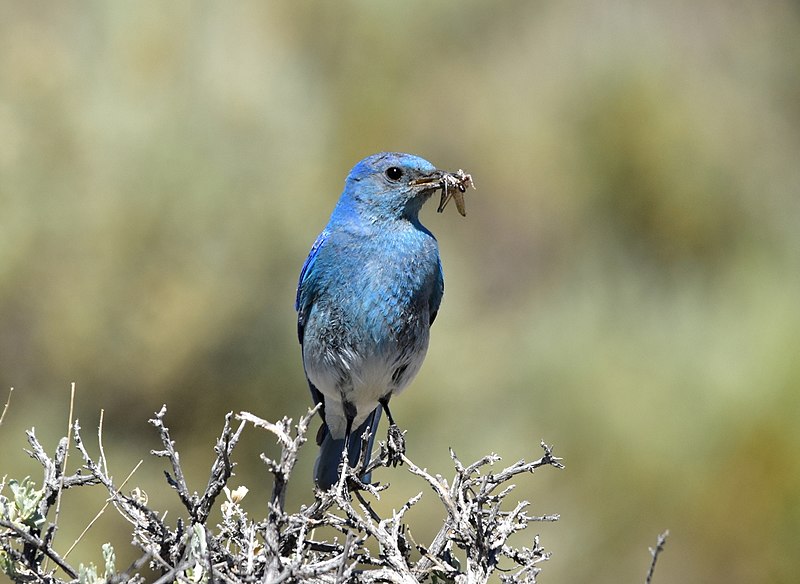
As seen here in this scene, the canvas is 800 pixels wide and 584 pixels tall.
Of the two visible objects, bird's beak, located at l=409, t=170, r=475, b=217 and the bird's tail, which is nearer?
bird's beak, located at l=409, t=170, r=475, b=217

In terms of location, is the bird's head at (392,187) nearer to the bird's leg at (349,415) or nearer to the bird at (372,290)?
the bird at (372,290)

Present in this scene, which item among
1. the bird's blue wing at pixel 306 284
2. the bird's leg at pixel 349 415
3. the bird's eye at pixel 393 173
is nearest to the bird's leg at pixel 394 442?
the bird's leg at pixel 349 415

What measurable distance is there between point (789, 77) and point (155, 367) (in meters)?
6.42

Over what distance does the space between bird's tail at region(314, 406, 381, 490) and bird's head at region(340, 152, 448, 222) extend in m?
0.72

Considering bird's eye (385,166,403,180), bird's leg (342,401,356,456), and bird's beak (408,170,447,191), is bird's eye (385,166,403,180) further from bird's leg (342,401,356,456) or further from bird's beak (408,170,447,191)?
bird's leg (342,401,356,456)

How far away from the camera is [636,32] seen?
8672mm

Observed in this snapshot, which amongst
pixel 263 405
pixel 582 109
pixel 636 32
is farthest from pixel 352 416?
pixel 636 32

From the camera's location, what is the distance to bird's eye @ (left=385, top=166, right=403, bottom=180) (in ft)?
12.3

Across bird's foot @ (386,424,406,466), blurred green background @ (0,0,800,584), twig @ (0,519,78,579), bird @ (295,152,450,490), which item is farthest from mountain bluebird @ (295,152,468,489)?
blurred green background @ (0,0,800,584)

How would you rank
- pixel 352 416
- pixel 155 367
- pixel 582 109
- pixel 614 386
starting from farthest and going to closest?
pixel 582 109, pixel 614 386, pixel 155 367, pixel 352 416

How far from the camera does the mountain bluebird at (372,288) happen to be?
11.7 ft

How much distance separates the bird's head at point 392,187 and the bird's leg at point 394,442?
2.09ft

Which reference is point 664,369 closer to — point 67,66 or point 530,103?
point 530,103

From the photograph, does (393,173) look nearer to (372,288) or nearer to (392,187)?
(392,187)
